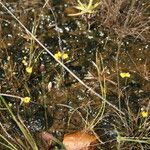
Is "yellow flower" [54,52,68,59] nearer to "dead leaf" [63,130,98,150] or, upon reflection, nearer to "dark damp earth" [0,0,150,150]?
"dark damp earth" [0,0,150,150]

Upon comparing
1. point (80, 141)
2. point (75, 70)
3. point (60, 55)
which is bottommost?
point (80, 141)

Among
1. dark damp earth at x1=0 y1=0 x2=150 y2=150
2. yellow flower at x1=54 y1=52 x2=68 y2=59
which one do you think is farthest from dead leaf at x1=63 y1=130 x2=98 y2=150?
yellow flower at x1=54 y1=52 x2=68 y2=59

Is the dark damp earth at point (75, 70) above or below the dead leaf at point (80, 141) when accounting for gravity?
above

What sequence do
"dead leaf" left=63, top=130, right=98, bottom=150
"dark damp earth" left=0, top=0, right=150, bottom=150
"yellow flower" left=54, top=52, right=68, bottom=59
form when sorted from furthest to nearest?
"yellow flower" left=54, top=52, right=68, bottom=59, "dark damp earth" left=0, top=0, right=150, bottom=150, "dead leaf" left=63, top=130, right=98, bottom=150

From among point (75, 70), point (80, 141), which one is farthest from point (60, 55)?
point (80, 141)

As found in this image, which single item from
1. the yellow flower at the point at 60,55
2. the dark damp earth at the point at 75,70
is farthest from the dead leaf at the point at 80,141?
the yellow flower at the point at 60,55

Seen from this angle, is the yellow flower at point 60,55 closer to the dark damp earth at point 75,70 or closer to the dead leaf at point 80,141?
the dark damp earth at point 75,70

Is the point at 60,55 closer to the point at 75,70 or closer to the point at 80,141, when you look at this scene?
the point at 75,70

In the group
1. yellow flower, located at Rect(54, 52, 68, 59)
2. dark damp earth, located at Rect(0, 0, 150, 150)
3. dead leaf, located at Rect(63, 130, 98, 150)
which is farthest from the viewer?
yellow flower, located at Rect(54, 52, 68, 59)
